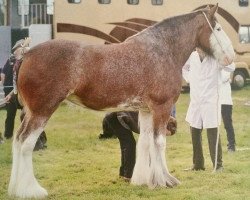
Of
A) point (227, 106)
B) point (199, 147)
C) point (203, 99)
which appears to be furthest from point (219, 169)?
point (227, 106)

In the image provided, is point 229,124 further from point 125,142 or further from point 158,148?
point 158,148

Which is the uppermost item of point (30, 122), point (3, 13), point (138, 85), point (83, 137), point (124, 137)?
point (3, 13)

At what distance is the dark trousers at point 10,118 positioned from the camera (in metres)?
4.11

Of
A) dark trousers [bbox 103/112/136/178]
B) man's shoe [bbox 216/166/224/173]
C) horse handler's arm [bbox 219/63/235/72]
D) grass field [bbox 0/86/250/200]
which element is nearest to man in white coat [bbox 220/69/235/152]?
grass field [bbox 0/86/250/200]

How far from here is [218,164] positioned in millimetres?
4191

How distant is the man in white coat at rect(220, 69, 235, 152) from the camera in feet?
14.2

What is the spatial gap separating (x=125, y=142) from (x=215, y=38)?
3.18 ft

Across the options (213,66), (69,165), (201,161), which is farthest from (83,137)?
(213,66)

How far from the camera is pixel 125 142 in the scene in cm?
388

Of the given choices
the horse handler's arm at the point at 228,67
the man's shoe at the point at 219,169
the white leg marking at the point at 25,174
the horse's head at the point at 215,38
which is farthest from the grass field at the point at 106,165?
the horse's head at the point at 215,38

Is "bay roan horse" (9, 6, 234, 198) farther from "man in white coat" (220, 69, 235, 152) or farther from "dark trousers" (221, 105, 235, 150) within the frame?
"dark trousers" (221, 105, 235, 150)

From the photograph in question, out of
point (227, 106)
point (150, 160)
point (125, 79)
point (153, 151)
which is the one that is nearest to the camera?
point (125, 79)

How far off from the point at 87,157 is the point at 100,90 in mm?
1429

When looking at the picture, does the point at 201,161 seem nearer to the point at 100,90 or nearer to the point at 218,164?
the point at 218,164
